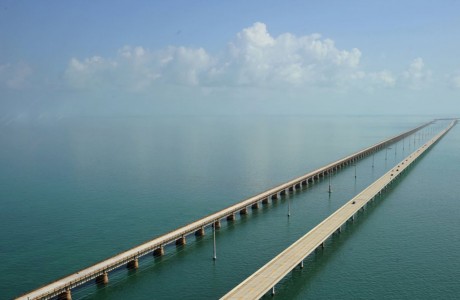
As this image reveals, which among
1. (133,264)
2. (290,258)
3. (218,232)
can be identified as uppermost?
(290,258)

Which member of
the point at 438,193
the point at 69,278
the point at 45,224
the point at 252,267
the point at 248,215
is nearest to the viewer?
the point at 69,278

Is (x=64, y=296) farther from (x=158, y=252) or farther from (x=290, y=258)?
(x=290, y=258)

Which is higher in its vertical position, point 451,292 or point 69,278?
point 69,278

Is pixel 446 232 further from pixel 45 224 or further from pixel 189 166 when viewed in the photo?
pixel 189 166

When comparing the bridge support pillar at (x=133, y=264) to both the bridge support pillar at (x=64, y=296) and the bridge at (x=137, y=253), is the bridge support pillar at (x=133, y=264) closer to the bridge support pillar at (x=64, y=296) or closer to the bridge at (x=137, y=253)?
the bridge at (x=137, y=253)

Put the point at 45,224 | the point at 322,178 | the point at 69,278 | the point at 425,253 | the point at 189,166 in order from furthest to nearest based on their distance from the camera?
1. the point at 189,166
2. the point at 322,178
3. the point at 45,224
4. the point at 425,253
5. the point at 69,278

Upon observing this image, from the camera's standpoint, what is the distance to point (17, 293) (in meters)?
54.3

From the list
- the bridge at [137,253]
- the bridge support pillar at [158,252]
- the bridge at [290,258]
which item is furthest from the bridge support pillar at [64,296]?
the bridge at [290,258]

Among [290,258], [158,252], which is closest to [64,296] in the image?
[158,252]

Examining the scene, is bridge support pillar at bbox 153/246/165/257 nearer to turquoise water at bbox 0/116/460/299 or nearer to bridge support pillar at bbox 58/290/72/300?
turquoise water at bbox 0/116/460/299

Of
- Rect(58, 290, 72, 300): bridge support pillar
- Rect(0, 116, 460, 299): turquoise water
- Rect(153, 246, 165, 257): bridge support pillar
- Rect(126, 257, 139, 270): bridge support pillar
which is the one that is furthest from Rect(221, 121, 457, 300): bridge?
Rect(58, 290, 72, 300): bridge support pillar

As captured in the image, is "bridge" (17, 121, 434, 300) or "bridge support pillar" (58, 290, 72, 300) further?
"bridge support pillar" (58, 290, 72, 300)

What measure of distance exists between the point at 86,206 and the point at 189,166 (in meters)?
61.4

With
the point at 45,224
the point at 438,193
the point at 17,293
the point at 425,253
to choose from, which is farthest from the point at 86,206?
the point at 438,193
